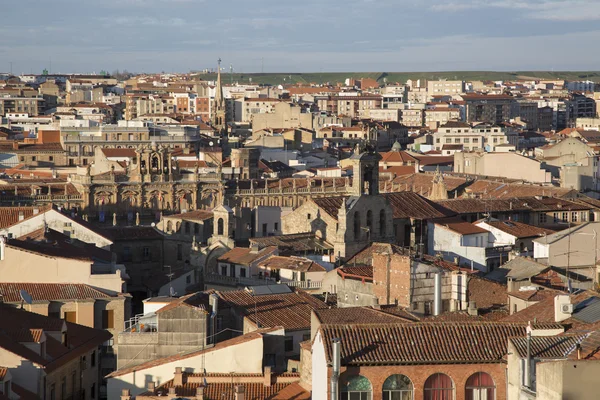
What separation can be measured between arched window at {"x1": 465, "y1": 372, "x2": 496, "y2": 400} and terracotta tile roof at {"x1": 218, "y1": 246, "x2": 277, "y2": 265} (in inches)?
987

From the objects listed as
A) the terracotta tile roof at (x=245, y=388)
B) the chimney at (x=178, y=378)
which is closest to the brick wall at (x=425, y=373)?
the terracotta tile roof at (x=245, y=388)

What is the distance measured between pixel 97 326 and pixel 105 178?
47.4m

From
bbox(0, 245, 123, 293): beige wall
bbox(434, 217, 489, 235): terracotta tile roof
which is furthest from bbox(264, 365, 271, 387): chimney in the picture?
bbox(434, 217, 489, 235): terracotta tile roof

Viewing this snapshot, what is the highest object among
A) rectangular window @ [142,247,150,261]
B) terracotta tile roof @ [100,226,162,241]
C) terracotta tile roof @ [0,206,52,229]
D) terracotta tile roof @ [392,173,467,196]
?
terracotta tile roof @ [0,206,52,229]

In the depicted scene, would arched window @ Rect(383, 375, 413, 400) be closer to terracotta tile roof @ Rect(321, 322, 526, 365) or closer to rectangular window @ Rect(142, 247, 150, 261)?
terracotta tile roof @ Rect(321, 322, 526, 365)

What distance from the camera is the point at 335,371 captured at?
89.5ft

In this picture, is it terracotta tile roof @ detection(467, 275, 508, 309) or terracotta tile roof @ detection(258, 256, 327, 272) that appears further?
terracotta tile roof @ detection(258, 256, 327, 272)

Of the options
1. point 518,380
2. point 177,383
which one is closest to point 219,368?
point 177,383

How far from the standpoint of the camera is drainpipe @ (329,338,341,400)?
27.1 meters

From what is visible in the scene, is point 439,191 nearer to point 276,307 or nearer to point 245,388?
point 276,307

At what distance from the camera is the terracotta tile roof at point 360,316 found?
33.2 metres

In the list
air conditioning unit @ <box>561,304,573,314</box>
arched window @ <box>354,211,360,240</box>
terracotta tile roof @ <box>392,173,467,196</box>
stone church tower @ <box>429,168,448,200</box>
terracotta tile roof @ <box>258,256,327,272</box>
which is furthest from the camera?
terracotta tile roof @ <box>392,173,467,196</box>

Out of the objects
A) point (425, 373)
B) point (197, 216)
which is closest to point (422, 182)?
point (197, 216)

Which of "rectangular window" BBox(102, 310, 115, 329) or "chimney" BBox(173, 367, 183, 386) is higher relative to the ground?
"chimney" BBox(173, 367, 183, 386)
